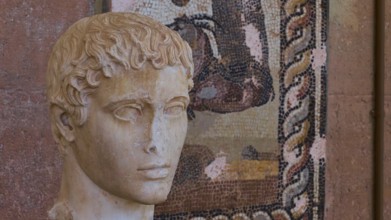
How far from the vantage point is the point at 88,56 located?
101 inches

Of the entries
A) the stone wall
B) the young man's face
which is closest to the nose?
the young man's face

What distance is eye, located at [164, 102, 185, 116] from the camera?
2.61 m

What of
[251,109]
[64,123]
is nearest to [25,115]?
[251,109]

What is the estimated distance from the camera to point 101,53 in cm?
255

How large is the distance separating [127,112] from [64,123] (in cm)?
20

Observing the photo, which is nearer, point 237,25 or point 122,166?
point 122,166

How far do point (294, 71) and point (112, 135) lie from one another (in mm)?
1733

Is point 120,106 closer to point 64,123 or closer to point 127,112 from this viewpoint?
point 127,112

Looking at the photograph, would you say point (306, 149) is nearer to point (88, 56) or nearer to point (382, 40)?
point (382, 40)

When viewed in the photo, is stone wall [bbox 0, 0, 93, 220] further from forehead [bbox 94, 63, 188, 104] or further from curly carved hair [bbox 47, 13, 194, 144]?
forehead [bbox 94, 63, 188, 104]

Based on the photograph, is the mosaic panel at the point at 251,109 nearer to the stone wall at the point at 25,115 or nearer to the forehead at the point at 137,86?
the stone wall at the point at 25,115

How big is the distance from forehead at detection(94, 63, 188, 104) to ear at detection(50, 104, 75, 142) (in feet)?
0.40

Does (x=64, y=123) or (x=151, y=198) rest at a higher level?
(x=64, y=123)
